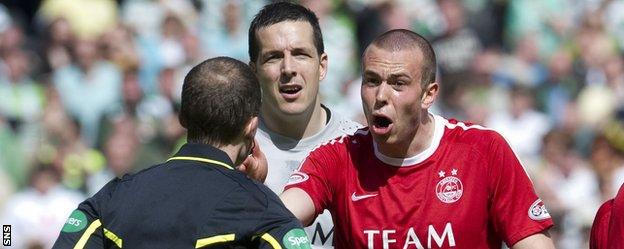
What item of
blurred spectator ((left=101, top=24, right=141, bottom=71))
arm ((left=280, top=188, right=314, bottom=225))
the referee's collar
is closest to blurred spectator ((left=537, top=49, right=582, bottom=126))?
blurred spectator ((left=101, top=24, right=141, bottom=71))

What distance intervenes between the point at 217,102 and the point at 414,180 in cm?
148

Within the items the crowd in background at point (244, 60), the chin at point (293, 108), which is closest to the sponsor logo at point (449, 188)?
the chin at point (293, 108)

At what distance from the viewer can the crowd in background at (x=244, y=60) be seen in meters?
11.8

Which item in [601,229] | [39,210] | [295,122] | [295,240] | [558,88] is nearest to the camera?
[295,240]

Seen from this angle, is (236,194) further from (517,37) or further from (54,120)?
(517,37)

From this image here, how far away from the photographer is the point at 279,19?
21.2 feet

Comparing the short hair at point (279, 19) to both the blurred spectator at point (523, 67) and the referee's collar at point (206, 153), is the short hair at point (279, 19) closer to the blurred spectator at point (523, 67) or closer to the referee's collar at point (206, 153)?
the referee's collar at point (206, 153)

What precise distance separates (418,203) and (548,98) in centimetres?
797

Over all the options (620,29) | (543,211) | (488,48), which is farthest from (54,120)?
(543,211)

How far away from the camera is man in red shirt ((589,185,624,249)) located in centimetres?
488

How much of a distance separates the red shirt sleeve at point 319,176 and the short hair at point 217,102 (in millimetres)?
1033

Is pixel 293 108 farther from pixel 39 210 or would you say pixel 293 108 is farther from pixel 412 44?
→ pixel 39 210

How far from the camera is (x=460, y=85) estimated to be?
41.5ft

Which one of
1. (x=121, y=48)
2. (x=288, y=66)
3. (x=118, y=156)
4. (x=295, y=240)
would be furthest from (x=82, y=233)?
(x=121, y=48)
